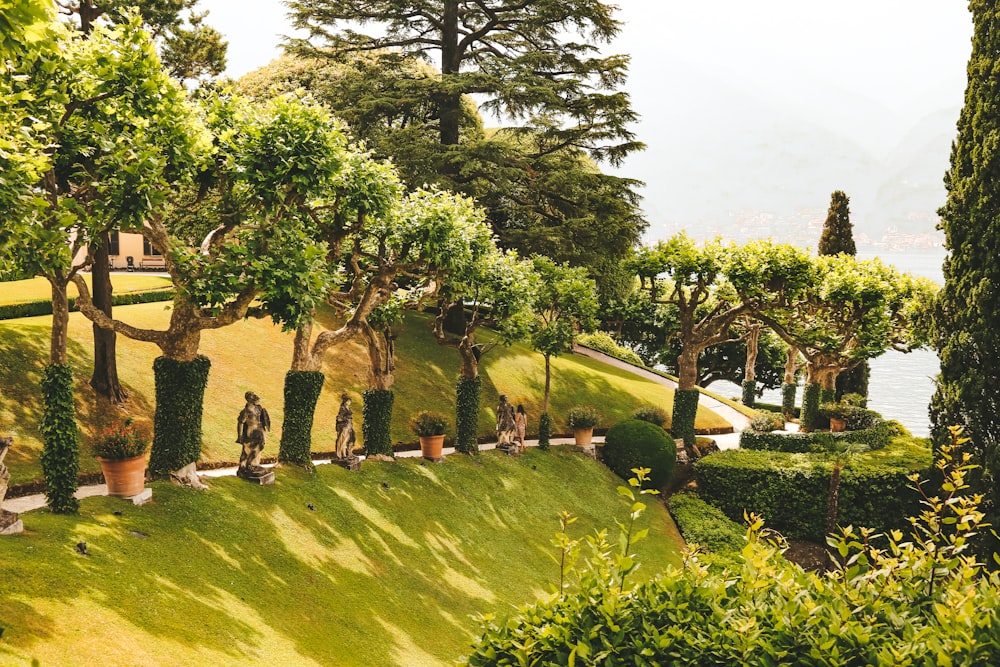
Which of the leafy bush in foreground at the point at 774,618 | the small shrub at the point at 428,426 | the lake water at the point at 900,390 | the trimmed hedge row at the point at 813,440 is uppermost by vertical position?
the leafy bush in foreground at the point at 774,618

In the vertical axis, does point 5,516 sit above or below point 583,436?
above

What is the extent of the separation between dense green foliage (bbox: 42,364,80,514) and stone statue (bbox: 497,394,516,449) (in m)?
14.5

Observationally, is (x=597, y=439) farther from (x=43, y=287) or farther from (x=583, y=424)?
(x=43, y=287)

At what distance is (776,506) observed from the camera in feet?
79.5

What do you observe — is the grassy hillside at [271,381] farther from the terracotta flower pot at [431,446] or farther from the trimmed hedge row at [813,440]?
the trimmed hedge row at [813,440]

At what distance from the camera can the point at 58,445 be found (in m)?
11.9

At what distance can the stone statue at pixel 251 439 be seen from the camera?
1585 centimetres

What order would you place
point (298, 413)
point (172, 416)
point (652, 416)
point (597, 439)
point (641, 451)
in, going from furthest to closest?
point (652, 416), point (597, 439), point (641, 451), point (298, 413), point (172, 416)

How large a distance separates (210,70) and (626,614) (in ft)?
70.3

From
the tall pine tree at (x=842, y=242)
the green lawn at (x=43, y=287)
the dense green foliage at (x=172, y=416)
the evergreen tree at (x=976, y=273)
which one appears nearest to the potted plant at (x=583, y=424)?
the evergreen tree at (x=976, y=273)

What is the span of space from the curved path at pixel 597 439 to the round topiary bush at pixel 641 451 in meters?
2.04

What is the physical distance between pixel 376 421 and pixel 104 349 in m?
7.81

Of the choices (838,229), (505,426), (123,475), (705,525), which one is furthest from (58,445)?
(838,229)

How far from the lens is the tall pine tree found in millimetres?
36125
